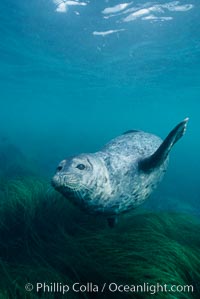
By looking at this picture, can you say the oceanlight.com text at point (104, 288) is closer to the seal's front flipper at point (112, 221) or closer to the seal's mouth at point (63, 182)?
the seal's mouth at point (63, 182)

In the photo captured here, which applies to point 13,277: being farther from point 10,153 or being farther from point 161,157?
point 10,153

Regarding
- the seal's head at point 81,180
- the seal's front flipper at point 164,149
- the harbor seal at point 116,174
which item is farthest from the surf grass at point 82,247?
the seal's front flipper at point 164,149

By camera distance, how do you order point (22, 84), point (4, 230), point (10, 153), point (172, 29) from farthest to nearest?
point (22, 84) → point (10, 153) → point (172, 29) → point (4, 230)

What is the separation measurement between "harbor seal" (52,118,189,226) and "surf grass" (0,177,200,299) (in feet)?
1.44

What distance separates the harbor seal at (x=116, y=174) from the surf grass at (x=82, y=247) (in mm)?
440

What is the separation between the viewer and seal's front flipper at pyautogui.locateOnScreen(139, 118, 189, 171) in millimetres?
3561

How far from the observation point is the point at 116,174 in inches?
143

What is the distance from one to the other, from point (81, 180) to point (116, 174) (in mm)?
927

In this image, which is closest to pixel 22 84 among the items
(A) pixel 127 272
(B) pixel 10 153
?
(B) pixel 10 153

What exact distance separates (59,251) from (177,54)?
15.3m

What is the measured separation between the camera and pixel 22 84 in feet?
104

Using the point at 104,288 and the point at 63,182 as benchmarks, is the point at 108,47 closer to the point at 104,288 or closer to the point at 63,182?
the point at 63,182

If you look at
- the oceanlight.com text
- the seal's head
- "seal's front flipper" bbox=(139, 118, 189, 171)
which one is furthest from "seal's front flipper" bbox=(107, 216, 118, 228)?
the oceanlight.com text

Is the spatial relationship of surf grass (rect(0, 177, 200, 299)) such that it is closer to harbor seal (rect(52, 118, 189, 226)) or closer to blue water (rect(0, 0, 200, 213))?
harbor seal (rect(52, 118, 189, 226))
